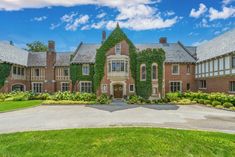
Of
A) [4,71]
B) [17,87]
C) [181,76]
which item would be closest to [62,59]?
[17,87]

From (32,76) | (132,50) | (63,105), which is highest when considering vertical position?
(132,50)

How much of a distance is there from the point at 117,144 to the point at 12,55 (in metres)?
37.5

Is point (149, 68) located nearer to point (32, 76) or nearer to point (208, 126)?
point (208, 126)

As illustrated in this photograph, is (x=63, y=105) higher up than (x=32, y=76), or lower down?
lower down

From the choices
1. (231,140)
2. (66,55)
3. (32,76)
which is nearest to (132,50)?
(66,55)

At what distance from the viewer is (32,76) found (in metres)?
44.5

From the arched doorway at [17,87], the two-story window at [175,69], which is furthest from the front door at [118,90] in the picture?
the arched doorway at [17,87]

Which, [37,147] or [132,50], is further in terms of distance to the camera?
[132,50]

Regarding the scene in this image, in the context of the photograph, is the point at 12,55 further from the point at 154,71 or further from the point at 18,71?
the point at 154,71

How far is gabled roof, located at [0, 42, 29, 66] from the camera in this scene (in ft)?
128

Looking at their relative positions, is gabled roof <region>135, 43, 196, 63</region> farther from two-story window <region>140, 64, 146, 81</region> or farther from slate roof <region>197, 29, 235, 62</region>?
two-story window <region>140, 64, 146, 81</region>

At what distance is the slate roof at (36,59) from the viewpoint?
146 ft

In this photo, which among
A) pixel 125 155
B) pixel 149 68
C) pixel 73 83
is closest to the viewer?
pixel 125 155

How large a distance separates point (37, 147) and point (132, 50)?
27621mm
